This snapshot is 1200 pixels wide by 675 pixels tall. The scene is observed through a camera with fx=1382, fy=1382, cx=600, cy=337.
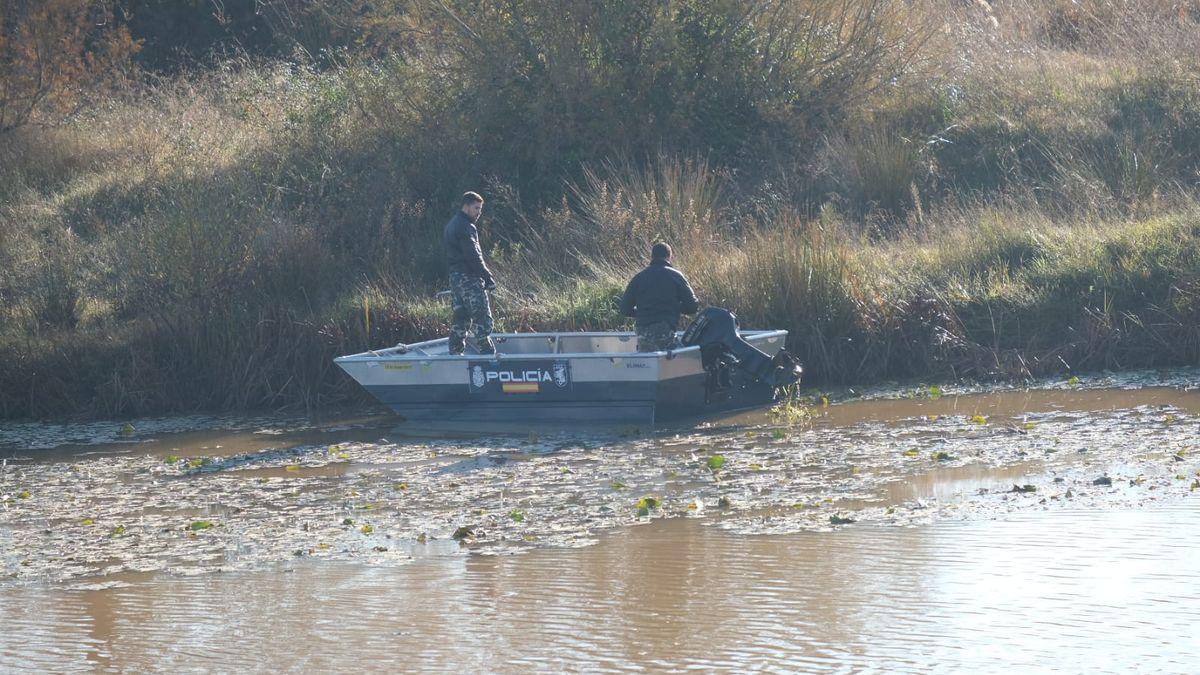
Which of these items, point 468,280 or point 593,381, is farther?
point 468,280

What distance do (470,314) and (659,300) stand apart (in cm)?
195

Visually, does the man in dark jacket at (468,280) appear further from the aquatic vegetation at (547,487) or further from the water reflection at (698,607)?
the water reflection at (698,607)

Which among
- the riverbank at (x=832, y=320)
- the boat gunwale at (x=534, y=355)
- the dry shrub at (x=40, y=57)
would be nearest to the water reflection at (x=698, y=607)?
the boat gunwale at (x=534, y=355)

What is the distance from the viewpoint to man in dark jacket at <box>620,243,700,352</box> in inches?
489

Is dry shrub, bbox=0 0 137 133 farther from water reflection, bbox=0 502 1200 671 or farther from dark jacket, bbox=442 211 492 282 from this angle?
water reflection, bbox=0 502 1200 671

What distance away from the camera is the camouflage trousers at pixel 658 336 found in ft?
41.1

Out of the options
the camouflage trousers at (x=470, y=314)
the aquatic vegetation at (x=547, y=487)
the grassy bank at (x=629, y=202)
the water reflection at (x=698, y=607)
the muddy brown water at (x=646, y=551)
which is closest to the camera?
the water reflection at (x=698, y=607)

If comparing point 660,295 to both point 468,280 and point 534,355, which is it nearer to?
point 534,355

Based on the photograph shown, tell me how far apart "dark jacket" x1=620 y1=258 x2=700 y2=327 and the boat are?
218mm

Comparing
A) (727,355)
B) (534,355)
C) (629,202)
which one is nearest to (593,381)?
(534,355)

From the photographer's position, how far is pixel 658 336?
41.2 feet

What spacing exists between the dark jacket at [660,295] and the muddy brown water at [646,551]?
4.15ft

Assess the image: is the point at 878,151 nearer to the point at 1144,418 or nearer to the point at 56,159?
the point at 1144,418

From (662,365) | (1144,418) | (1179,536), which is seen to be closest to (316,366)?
(662,365)
